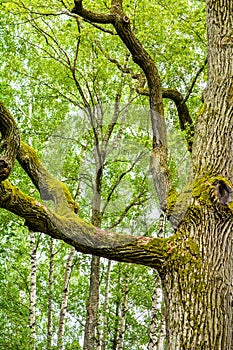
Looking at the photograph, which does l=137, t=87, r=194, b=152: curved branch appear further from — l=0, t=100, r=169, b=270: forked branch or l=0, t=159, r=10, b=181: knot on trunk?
l=0, t=159, r=10, b=181: knot on trunk

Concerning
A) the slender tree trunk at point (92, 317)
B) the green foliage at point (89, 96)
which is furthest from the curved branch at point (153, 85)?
the slender tree trunk at point (92, 317)

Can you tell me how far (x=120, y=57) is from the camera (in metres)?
14.1

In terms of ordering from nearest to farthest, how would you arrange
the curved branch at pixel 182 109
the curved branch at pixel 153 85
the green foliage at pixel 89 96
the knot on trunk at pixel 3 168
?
the knot on trunk at pixel 3 168 < the curved branch at pixel 153 85 < the curved branch at pixel 182 109 < the green foliage at pixel 89 96

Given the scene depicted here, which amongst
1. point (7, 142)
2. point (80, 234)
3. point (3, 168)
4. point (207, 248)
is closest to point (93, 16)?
point (7, 142)

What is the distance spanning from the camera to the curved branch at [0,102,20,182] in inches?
160

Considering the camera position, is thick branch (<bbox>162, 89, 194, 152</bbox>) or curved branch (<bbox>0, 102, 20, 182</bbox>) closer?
curved branch (<bbox>0, 102, 20, 182</bbox>)

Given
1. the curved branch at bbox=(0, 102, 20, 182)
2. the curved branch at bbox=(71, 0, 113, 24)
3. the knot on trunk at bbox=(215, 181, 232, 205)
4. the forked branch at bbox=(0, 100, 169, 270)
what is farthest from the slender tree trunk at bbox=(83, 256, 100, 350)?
the curved branch at bbox=(0, 102, 20, 182)

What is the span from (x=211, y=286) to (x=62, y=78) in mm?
11187

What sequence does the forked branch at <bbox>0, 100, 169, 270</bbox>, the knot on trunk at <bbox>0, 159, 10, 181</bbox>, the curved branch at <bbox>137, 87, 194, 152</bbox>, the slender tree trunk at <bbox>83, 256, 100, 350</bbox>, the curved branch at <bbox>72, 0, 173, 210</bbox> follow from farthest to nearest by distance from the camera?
the slender tree trunk at <bbox>83, 256, 100, 350</bbox>
the curved branch at <bbox>137, 87, 194, 152</bbox>
the curved branch at <bbox>72, 0, 173, 210</bbox>
the forked branch at <bbox>0, 100, 169, 270</bbox>
the knot on trunk at <bbox>0, 159, 10, 181</bbox>

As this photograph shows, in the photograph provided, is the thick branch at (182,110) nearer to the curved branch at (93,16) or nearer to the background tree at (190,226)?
the background tree at (190,226)

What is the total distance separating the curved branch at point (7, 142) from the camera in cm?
407

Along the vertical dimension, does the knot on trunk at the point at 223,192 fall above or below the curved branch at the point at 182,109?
below

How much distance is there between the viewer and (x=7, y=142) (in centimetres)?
417

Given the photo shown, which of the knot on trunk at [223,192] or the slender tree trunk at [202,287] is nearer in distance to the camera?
the slender tree trunk at [202,287]
